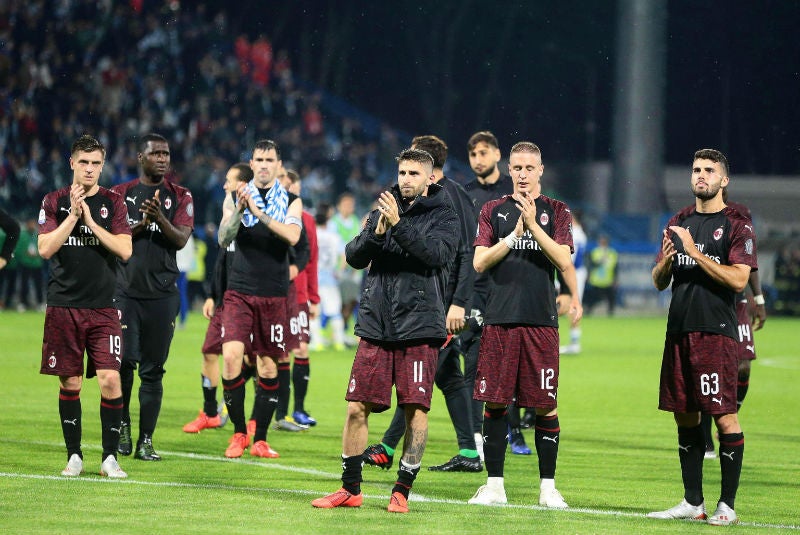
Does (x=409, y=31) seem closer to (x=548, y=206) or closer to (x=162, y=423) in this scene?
(x=162, y=423)

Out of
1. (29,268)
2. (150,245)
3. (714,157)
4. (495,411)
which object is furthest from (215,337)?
(29,268)

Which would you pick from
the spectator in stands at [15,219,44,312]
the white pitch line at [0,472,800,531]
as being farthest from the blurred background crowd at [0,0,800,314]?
the white pitch line at [0,472,800,531]

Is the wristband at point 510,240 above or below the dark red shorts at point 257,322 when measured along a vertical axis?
above

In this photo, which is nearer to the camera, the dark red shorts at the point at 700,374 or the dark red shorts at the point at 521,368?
the dark red shorts at the point at 700,374

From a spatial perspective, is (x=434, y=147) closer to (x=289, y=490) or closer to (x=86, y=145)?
(x=86, y=145)

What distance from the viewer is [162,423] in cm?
1090

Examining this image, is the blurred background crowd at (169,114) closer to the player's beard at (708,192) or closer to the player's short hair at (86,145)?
the player's short hair at (86,145)

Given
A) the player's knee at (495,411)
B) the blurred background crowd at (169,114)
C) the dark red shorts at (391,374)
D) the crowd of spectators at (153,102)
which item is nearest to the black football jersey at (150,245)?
the dark red shorts at (391,374)

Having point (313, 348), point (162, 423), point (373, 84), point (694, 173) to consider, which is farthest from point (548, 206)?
point (373, 84)

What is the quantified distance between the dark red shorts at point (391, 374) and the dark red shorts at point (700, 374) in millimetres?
1331

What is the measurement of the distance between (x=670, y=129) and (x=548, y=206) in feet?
125

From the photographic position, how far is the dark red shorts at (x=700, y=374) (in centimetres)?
691

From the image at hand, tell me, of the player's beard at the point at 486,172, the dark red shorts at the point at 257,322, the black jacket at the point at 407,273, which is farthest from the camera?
the player's beard at the point at 486,172

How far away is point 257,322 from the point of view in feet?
30.3
